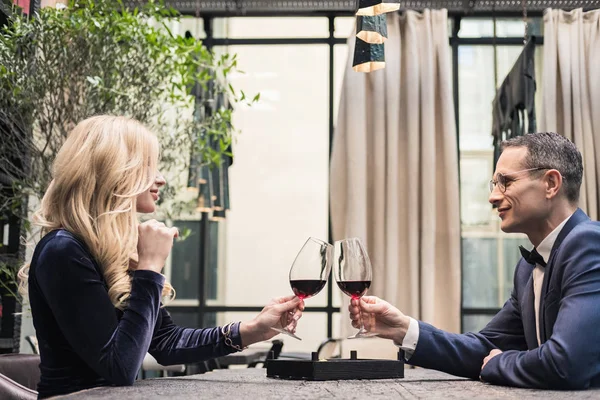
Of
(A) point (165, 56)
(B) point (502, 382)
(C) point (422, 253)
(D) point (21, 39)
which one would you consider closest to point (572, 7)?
(C) point (422, 253)

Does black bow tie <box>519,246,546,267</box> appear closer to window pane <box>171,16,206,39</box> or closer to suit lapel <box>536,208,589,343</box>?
suit lapel <box>536,208,589,343</box>

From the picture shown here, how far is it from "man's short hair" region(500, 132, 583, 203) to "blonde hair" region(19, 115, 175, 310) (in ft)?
3.65

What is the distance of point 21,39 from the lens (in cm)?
380

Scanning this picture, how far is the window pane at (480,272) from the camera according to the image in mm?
7055

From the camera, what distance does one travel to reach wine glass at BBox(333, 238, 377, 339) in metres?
1.91

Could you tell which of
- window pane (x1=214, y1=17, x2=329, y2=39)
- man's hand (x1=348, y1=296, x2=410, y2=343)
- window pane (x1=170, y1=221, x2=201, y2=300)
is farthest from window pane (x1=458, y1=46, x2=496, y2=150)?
man's hand (x1=348, y1=296, x2=410, y2=343)

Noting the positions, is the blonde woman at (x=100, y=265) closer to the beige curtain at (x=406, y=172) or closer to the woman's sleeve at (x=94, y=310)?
the woman's sleeve at (x=94, y=310)

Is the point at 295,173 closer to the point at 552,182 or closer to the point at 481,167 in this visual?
the point at 481,167

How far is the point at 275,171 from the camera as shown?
7.45 m

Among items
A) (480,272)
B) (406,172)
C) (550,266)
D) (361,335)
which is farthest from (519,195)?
(480,272)

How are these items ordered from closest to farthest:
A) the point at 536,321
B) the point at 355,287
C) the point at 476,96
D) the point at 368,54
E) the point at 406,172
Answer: the point at 355,287 → the point at 536,321 → the point at 368,54 → the point at 406,172 → the point at 476,96

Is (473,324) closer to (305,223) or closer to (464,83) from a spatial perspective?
(305,223)

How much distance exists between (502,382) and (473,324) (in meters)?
5.45

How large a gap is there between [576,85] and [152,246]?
572cm
